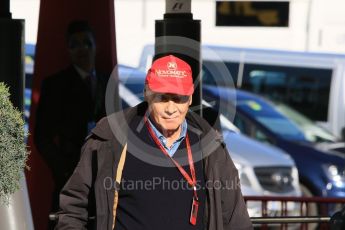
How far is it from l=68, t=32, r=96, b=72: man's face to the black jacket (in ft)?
9.10

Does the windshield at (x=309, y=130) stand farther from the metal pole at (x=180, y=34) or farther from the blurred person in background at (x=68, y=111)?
the metal pole at (x=180, y=34)

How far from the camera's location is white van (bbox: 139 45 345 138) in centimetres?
1914

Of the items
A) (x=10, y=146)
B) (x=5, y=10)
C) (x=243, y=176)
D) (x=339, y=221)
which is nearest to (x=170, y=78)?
(x=10, y=146)

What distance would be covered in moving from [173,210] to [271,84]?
1599 cm

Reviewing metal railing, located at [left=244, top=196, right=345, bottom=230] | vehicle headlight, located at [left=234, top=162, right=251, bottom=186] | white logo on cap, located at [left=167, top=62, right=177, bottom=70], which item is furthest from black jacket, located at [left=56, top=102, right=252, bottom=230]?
vehicle headlight, located at [left=234, top=162, right=251, bottom=186]

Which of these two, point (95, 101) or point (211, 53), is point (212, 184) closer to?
point (95, 101)

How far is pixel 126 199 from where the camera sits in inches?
167

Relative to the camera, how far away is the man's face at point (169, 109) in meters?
4.26

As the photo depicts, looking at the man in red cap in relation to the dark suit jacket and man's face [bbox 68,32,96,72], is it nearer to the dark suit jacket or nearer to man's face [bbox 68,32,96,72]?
the dark suit jacket

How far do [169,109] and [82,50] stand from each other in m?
3.06

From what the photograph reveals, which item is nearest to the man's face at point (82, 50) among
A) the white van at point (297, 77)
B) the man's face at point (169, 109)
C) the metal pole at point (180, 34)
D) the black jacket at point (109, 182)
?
the metal pole at point (180, 34)

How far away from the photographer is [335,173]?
14234 mm

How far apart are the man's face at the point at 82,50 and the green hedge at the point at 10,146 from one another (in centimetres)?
278

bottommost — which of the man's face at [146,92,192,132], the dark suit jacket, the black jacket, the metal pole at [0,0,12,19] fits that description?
the dark suit jacket
